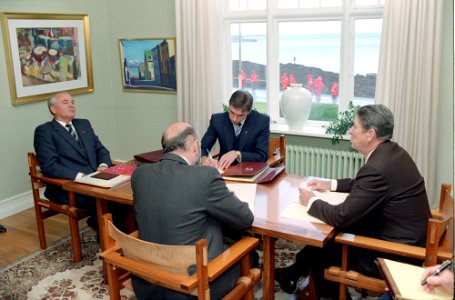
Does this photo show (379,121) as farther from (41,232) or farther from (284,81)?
(41,232)

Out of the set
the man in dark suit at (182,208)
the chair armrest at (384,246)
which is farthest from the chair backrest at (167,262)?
the chair armrest at (384,246)

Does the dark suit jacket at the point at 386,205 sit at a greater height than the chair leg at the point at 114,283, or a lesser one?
greater

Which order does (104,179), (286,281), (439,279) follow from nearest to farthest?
(439,279)
(286,281)
(104,179)

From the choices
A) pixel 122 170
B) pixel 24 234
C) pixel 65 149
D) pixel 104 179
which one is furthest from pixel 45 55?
pixel 104 179

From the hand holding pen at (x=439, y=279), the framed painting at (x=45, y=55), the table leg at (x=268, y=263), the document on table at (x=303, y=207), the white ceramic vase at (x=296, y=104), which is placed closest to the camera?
the hand holding pen at (x=439, y=279)

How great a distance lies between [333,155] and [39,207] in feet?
8.36

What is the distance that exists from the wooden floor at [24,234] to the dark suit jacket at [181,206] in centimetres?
195

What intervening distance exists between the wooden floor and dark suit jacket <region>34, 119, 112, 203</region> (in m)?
0.55

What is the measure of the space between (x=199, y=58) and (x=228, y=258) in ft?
9.68

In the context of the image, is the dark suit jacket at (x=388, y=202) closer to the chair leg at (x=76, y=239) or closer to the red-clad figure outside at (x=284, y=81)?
the chair leg at (x=76, y=239)

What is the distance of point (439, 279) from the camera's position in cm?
160

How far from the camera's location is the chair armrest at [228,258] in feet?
6.19

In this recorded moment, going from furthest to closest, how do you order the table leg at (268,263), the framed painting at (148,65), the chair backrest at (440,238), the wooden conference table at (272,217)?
the framed painting at (148,65) → the table leg at (268,263) → the wooden conference table at (272,217) → the chair backrest at (440,238)

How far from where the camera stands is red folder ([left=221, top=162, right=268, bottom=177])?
9.32 ft
